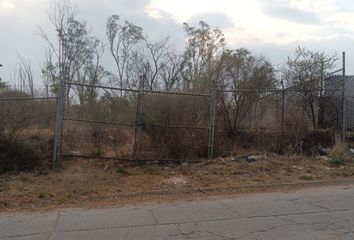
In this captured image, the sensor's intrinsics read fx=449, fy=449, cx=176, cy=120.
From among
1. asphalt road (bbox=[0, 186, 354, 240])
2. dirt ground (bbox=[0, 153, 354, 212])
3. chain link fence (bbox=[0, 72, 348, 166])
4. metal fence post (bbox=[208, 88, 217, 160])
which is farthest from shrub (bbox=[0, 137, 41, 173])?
metal fence post (bbox=[208, 88, 217, 160])

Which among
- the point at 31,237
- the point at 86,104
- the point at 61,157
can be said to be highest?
the point at 86,104

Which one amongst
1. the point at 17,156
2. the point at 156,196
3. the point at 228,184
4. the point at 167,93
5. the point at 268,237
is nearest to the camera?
the point at 268,237

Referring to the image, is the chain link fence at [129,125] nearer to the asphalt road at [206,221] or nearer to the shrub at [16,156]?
the shrub at [16,156]

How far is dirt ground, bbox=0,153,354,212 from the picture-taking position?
9406 millimetres

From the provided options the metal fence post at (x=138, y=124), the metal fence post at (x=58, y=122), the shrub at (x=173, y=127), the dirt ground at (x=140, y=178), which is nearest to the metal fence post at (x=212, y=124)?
the shrub at (x=173, y=127)

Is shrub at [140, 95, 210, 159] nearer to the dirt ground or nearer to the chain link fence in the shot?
the chain link fence

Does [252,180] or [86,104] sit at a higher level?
[86,104]

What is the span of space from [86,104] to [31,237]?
23.0 ft

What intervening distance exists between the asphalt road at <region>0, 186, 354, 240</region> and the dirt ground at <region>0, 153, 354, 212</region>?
112cm

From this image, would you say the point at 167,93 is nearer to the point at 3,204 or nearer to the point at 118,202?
the point at 118,202

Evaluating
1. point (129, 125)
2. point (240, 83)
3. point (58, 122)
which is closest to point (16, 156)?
point (58, 122)

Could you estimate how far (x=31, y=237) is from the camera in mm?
6543

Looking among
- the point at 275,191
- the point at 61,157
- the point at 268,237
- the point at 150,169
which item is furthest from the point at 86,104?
the point at 268,237

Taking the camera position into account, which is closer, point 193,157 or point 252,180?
point 252,180
